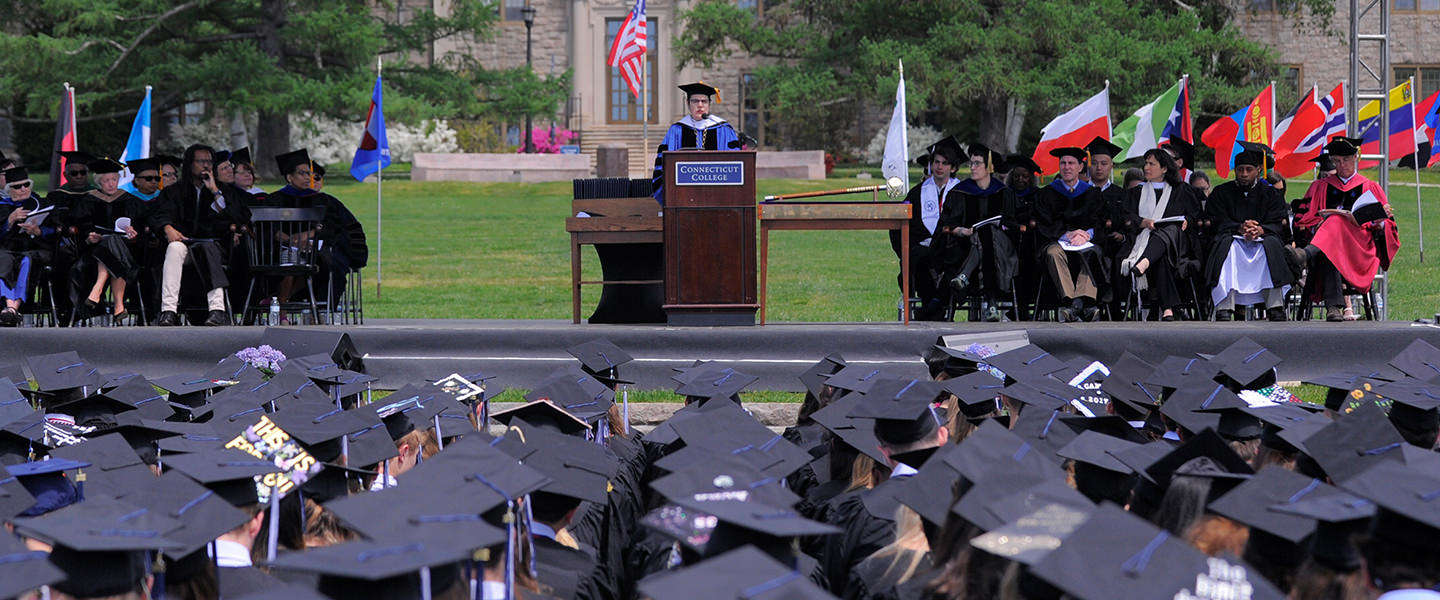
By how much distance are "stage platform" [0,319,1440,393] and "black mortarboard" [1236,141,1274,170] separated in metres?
1.65

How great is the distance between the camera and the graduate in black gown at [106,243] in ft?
30.2

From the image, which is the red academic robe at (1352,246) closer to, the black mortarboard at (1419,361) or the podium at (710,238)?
the black mortarboard at (1419,361)

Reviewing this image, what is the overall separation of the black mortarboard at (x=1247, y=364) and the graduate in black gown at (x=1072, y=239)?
3385 millimetres

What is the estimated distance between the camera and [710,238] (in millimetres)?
8625

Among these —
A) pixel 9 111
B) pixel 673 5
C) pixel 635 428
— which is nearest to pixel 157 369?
pixel 635 428

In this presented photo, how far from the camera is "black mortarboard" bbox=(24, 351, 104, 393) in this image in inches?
229

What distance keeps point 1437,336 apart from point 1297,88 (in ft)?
90.9

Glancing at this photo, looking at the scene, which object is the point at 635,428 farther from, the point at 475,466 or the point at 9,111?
the point at 9,111

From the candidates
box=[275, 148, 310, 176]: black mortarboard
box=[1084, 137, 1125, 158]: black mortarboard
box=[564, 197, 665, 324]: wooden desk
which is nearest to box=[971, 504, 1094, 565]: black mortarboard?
box=[564, 197, 665, 324]: wooden desk

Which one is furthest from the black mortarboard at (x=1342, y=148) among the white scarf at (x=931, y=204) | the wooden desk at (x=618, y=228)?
the wooden desk at (x=618, y=228)

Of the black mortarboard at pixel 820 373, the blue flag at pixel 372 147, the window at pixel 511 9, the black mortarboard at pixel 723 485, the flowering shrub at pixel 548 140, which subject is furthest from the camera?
the window at pixel 511 9

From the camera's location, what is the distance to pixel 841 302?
13086 millimetres

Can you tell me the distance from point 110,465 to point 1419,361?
5071 mm

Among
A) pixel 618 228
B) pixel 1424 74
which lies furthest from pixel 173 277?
pixel 1424 74
